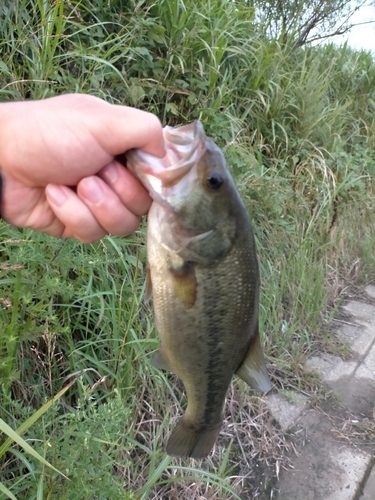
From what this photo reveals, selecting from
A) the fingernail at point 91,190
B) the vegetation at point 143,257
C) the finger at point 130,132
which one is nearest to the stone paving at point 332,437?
the vegetation at point 143,257

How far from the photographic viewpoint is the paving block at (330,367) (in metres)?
3.43

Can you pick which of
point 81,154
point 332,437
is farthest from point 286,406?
point 81,154

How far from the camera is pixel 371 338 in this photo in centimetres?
399

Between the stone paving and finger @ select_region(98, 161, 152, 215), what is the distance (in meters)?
1.98

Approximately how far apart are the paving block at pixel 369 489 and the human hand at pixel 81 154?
2192mm

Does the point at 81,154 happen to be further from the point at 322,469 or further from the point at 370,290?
the point at 370,290

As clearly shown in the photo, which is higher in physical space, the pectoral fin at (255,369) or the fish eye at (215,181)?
the fish eye at (215,181)

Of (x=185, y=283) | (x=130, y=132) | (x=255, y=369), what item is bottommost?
(x=255, y=369)

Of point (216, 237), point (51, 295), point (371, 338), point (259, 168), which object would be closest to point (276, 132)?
point (259, 168)

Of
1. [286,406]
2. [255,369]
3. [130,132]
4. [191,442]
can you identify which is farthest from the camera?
[286,406]

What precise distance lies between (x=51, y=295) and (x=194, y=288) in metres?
0.97

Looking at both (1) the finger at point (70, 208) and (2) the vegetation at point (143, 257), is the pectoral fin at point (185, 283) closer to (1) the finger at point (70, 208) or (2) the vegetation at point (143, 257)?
(1) the finger at point (70, 208)

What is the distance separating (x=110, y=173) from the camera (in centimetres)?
140

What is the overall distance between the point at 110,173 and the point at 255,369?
30.2 inches
